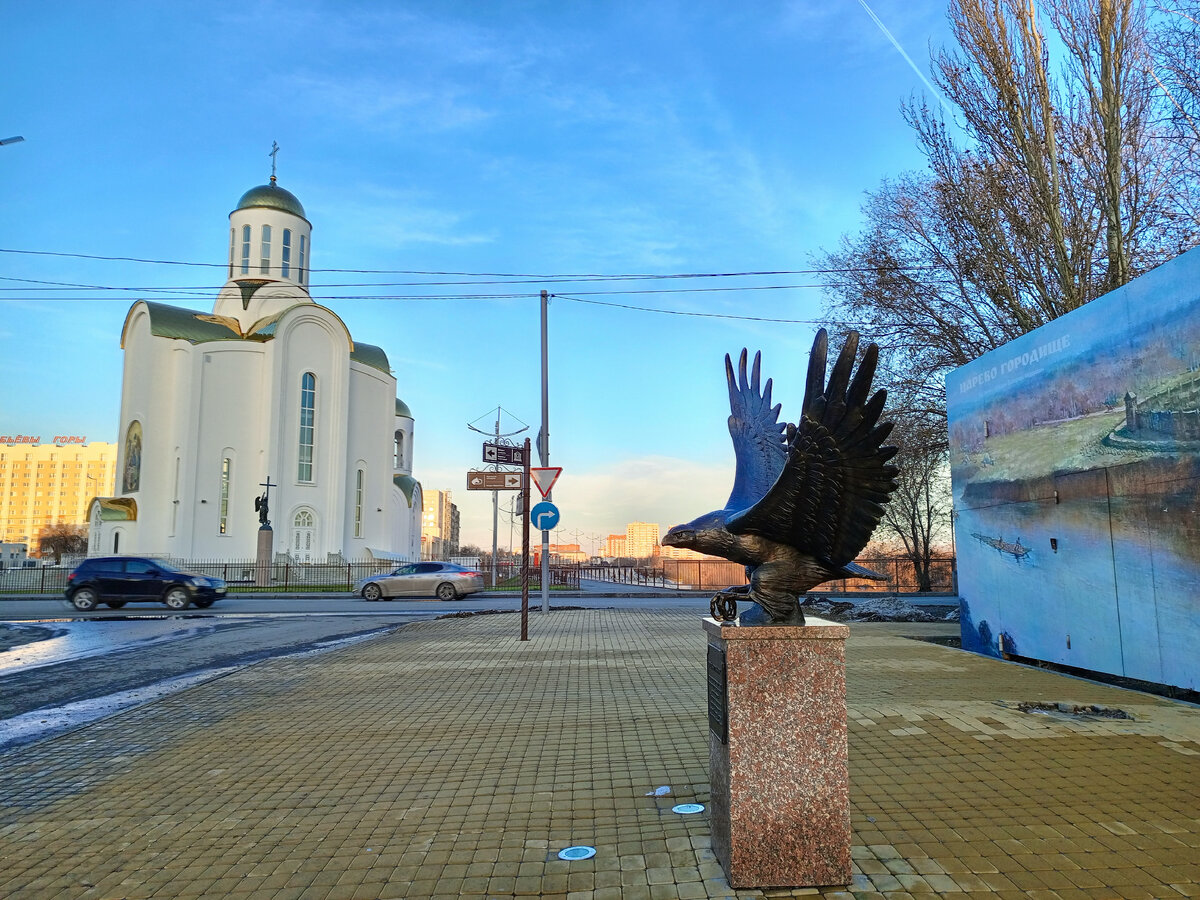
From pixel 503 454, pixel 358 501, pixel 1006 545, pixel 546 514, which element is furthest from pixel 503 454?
pixel 358 501

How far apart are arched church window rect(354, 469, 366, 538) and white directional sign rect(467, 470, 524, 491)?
3862 cm

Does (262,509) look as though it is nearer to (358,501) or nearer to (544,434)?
(358,501)

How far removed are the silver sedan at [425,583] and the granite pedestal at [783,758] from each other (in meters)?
25.1

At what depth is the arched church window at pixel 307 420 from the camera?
4803 cm

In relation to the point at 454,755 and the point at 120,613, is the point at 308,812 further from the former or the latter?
the point at 120,613

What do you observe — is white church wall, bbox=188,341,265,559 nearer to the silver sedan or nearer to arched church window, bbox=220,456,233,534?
arched church window, bbox=220,456,233,534

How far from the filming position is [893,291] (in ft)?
63.6

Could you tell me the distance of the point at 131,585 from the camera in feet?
73.6

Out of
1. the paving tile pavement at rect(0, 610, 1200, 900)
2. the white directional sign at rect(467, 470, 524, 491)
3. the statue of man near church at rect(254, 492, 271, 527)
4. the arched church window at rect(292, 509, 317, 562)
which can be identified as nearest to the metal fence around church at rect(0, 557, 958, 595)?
the arched church window at rect(292, 509, 317, 562)

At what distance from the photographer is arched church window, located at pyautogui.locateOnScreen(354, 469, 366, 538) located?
50.8 metres

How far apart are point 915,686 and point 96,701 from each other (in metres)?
8.98

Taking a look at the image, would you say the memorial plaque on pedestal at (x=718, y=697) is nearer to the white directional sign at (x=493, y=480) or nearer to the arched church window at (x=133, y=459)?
the white directional sign at (x=493, y=480)

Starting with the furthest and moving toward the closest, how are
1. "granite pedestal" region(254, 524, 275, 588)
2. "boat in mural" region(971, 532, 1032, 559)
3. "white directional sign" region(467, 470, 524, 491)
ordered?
"granite pedestal" region(254, 524, 275, 588) → "white directional sign" region(467, 470, 524, 491) → "boat in mural" region(971, 532, 1032, 559)

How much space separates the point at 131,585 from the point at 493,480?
14.3 metres
